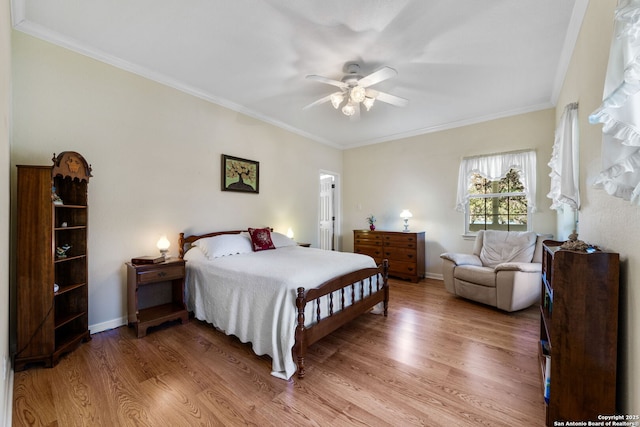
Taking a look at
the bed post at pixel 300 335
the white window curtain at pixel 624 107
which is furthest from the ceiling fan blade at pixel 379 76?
the bed post at pixel 300 335

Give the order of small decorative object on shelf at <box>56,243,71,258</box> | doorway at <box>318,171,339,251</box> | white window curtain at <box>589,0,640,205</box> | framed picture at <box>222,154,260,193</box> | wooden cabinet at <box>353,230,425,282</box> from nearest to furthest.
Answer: white window curtain at <box>589,0,640,205</box> < small decorative object on shelf at <box>56,243,71,258</box> < framed picture at <box>222,154,260,193</box> < wooden cabinet at <box>353,230,425,282</box> < doorway at <box>318,171,339,251</box>

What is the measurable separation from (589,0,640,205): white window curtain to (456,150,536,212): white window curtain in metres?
3.30

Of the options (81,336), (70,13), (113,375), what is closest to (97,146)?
(70,13)

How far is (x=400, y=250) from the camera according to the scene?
4.50 m

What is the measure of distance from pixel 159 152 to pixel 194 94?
898 mm

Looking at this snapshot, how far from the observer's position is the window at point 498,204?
12.9 feet

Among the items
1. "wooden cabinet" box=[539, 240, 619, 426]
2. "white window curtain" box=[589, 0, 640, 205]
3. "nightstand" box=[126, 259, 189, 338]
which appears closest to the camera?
"white window curtain" box=[589, 0, 640, 205]

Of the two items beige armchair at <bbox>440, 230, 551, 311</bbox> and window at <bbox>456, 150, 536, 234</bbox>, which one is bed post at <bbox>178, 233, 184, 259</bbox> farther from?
window at <bbox>456, 150, 536, 234</bbox>

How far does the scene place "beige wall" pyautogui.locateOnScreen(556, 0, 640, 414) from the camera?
1124mm

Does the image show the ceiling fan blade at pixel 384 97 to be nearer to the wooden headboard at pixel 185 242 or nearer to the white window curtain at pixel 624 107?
the white window curtain at pixel 624 107

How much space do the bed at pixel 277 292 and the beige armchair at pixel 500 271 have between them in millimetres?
1163

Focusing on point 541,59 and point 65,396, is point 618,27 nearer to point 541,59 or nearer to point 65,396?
point 541,59

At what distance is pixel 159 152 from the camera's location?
2.93 m

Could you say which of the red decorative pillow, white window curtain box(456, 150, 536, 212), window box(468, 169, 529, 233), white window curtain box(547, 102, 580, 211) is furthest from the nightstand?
window box(468, 169, 529, 233)
